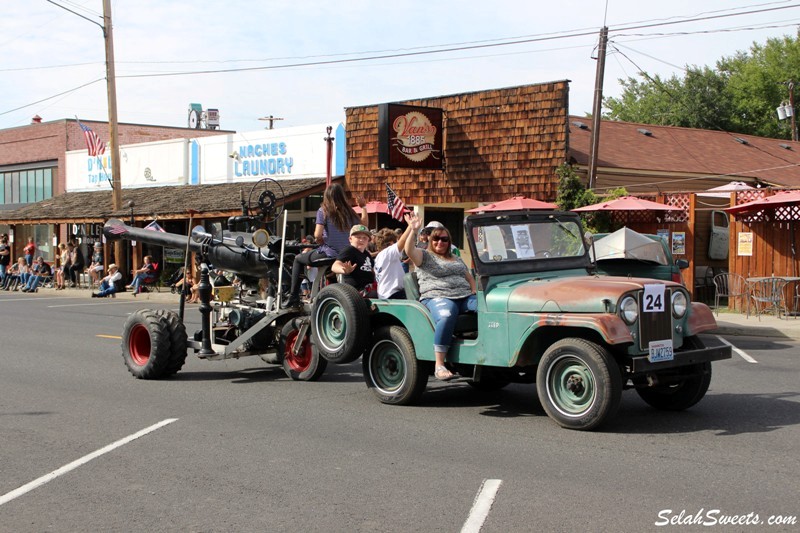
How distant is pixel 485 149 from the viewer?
2339 centimetres

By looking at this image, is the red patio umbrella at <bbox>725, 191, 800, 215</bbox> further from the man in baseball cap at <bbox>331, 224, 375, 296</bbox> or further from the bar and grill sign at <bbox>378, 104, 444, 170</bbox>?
the man in baseball cap at <bbox>331, 224, 375, 296</bbox>

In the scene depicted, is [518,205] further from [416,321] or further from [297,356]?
[416,321]

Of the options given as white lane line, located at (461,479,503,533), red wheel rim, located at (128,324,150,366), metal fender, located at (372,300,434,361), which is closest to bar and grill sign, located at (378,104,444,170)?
red wheel rim, located at (128,324,150,366)

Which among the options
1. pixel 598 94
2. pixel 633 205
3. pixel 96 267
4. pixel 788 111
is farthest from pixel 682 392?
pixel 788 111

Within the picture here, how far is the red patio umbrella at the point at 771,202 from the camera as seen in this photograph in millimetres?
15614

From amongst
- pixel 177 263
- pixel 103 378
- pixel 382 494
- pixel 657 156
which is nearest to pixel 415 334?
pixel 382 494

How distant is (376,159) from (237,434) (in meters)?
19.2

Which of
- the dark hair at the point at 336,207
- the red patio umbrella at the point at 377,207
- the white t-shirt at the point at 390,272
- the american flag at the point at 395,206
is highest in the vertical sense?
the red patio umbrella at the point at 377,207

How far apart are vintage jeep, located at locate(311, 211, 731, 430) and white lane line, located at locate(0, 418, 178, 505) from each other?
76.1 inches

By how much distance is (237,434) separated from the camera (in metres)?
7.18

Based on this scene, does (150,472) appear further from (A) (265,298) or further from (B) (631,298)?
(A) (265,298)

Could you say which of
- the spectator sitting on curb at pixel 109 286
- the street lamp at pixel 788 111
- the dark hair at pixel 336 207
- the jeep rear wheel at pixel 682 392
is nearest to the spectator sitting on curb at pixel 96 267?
the spectator sitting on curb at pixel 109 286

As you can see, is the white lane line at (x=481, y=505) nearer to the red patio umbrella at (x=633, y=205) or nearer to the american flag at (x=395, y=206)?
the american flag at (x=395, y=206)

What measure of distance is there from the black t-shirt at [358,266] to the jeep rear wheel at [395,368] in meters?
1.14
